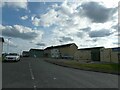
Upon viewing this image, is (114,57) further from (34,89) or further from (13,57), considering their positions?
(34,89)

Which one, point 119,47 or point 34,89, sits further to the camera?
point 119,47

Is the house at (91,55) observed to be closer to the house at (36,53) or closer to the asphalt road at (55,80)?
the asphalt road at (55,80)

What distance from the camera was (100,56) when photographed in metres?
59.9

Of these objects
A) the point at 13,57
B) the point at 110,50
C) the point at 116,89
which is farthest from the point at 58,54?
the point at 116,89

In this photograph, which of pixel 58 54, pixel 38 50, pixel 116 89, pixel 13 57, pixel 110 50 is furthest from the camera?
pixel 38 50

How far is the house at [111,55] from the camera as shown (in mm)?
48969

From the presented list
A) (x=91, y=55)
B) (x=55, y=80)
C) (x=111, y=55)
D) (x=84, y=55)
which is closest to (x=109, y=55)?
(x=111, y=55)

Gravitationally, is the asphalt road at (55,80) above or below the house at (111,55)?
below

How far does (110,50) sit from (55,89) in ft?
144

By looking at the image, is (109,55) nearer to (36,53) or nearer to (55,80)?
(55,80)

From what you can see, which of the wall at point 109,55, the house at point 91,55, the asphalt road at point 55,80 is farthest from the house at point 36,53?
the asphalt road at point 55,80

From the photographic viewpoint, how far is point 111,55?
52125 millimetres

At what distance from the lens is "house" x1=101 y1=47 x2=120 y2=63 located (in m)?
49.0

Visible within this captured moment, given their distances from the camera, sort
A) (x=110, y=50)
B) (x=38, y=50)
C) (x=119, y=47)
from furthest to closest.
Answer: (x=38, y=50), (x=110, y=50), (x=119, y=47)
